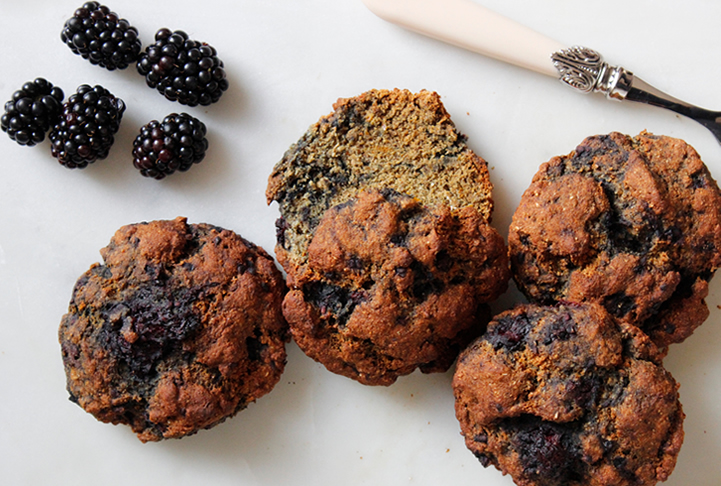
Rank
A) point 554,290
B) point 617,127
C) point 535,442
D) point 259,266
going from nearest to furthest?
point 535,442 → point 554,290 → point 259,266 → point 617,127

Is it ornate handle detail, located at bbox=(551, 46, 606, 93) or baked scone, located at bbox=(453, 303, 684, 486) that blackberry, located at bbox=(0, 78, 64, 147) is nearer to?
baked scone, located at bbox=(453, 303, 684, 486)

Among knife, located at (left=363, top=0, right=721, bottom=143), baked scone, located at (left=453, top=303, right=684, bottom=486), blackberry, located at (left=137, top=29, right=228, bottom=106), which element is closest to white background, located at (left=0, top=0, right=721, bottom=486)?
knife, located at (left=363, top=0, right=721, bottom=143)

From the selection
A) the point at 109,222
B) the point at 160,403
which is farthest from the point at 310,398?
the point at 109,222

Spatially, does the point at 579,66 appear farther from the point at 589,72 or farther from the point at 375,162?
the point at 375,162

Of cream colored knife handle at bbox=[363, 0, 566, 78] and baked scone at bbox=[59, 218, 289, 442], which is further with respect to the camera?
cream colored knife handle at bbox=[363, 0, 566, 78]

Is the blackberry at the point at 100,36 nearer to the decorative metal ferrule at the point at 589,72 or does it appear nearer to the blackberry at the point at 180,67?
the blackberry at the point at 180,67

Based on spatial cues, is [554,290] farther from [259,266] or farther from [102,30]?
[102,30]
